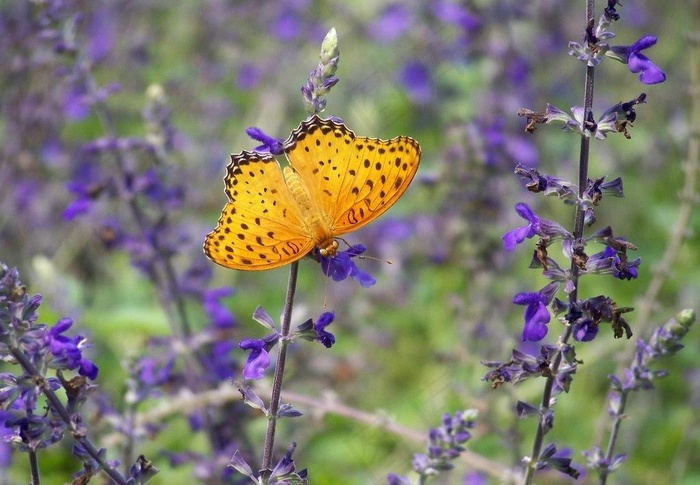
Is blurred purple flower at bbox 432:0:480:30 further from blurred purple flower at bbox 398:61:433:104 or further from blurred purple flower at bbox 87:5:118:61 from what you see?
blurred purple flower at bbox 87:5:118:61

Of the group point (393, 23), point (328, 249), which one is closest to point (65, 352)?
point (328, 249)

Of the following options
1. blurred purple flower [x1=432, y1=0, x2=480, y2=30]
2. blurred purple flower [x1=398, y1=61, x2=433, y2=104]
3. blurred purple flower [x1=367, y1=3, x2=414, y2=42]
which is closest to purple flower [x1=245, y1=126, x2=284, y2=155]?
blurred purple flower [x1=432, y1=0, x2=480, y2=30]

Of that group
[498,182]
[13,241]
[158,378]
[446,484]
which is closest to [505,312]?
[498,182]

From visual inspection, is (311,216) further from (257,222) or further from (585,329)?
(585,329)

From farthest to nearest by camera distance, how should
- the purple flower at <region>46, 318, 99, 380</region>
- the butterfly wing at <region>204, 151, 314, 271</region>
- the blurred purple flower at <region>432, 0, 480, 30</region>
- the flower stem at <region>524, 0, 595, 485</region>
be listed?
the blurred purple flower at <region>432, 0, 480, 30</region>, the butterfly wing at <region>204, 151, 314, 271</region>, the purple flower at <region>46, 318, 99, 380</region>, the flower stem at <region>524, 0, 595, 485</region>

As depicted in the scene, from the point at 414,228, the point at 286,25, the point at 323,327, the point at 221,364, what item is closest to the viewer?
the point at 323,327

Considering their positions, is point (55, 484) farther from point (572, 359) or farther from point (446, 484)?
point (572, 359)

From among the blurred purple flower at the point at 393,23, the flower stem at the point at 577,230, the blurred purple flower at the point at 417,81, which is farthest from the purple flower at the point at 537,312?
the blurred purple flower at the point at 393,23
